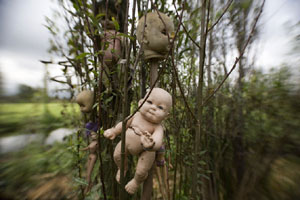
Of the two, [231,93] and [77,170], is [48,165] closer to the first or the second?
[77,170]

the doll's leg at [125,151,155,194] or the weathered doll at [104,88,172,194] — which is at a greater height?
the weathered doll at [104,88,172,194]

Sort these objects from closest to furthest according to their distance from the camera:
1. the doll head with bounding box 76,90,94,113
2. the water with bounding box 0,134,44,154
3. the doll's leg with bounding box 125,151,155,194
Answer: the doll's leg with bounding box 125,151,155,194 < the doll head with bounding box 76,90,94,113 < the water with bounding box 0,134,44,154

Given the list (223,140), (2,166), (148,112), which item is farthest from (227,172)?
(2,166)

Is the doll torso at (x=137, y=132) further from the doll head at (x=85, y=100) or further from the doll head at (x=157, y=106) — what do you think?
the doll head at (x=85, y=100)

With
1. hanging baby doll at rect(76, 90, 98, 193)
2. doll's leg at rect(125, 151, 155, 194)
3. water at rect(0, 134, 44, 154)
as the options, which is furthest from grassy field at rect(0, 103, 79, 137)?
doll's leg at rect(125, 151, 155, 194)

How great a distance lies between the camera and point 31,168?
1.85m

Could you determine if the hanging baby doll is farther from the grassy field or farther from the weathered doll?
the grassy field

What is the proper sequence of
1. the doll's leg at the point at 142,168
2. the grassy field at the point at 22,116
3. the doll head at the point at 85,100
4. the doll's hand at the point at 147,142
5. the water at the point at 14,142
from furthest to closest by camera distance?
the water at the point at 14,142
the grassy field at the point at 22,116
the doll head at the point at 85,100
the doll's leg at the point at 142,168
the doll's hand at the point at 147,142

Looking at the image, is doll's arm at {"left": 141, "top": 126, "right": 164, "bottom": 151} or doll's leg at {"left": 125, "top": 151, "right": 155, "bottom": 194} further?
doll's leg at {"left": 125, "top": 151, "right": 155, "bottom": 194}

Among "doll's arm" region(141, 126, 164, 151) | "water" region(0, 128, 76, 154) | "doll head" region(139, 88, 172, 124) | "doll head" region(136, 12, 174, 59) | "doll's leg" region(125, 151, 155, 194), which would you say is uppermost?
"doll head" region(136, 12, 174, 59)

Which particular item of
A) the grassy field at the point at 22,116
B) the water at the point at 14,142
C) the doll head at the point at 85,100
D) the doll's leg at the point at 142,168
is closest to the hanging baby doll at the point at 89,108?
the doll head at the point at 85,100

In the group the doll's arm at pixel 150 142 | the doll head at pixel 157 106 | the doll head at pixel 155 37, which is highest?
the doll head at pixel 155 37

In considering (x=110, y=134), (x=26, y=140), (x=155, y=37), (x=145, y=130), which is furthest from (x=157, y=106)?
(x=26, y=140)

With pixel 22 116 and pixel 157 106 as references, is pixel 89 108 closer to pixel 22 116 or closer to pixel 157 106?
pixel 157 106
